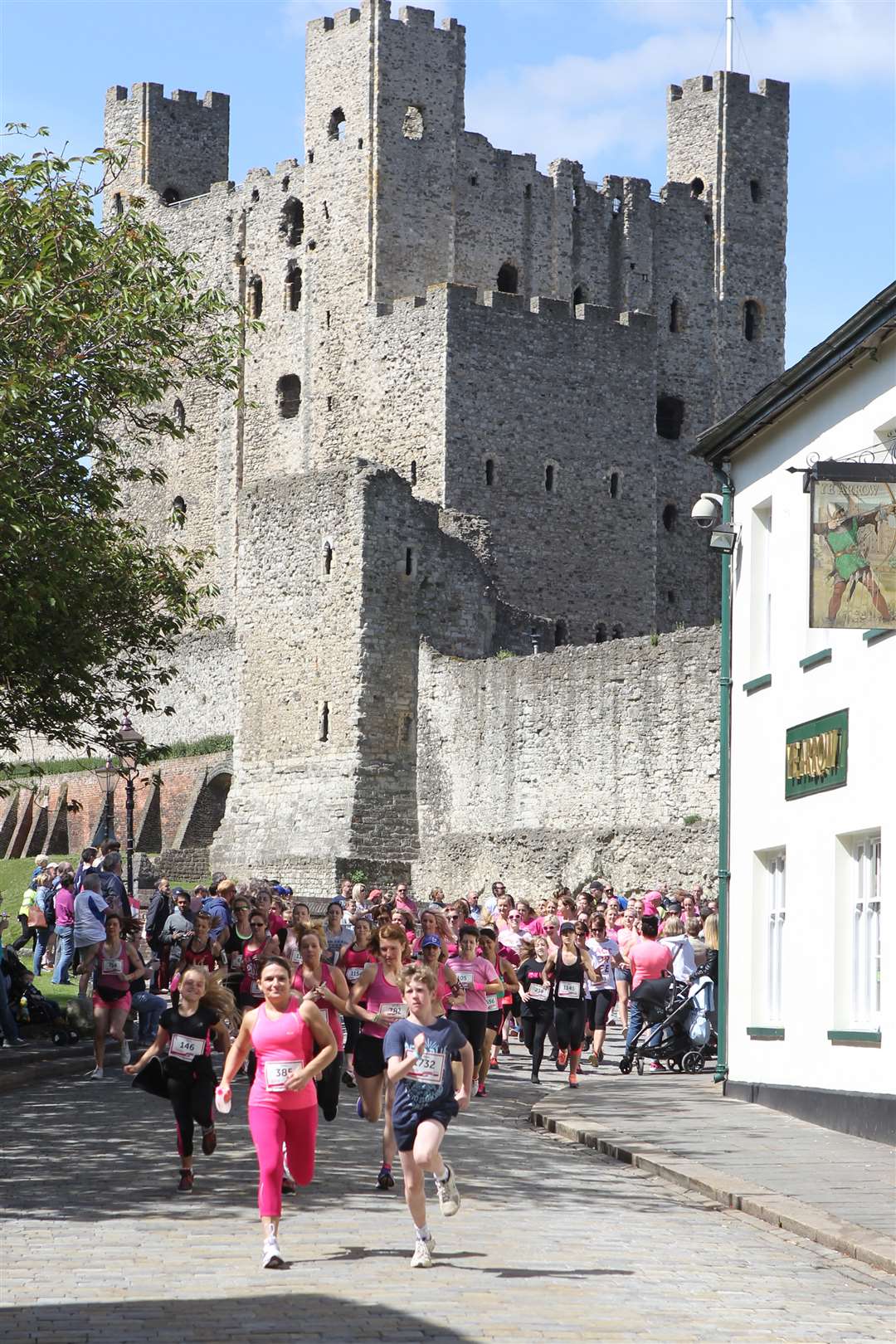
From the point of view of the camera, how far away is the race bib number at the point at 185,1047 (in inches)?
531

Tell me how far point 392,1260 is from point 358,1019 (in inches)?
221

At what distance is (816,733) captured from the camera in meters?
18.4

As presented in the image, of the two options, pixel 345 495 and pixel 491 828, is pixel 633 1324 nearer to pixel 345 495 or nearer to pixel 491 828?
pixel 491 828

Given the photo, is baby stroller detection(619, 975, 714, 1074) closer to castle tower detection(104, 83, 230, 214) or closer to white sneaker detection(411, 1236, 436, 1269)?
white sneaker detection(411, 1236, 436, 1269)

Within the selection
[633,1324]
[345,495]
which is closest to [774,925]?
[633,1324]

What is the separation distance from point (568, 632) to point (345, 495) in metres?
11.7

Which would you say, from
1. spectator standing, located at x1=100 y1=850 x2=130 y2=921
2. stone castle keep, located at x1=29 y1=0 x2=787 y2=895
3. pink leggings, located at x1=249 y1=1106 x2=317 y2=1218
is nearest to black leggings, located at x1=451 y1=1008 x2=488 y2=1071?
spectator standing, located at x1=100 y1=850 x2=130 y2=921

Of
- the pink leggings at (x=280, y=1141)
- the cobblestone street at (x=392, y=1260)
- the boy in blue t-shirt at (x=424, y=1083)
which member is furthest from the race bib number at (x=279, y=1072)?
the cobblestone street at (x=392, y=1260)

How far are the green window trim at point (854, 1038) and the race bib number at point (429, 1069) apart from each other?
232 inches

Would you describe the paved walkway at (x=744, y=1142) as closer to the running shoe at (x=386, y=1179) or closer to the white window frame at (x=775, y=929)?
the white window frame at (x=775, y=929)

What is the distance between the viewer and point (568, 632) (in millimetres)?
54875

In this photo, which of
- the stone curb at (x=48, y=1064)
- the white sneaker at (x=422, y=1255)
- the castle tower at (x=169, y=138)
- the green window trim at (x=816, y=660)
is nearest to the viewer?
the white sneaker at (x=422, y=1255)

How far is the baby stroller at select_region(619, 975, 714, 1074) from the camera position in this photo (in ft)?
72.4

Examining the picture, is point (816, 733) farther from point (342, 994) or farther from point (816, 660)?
point (342, 994)
